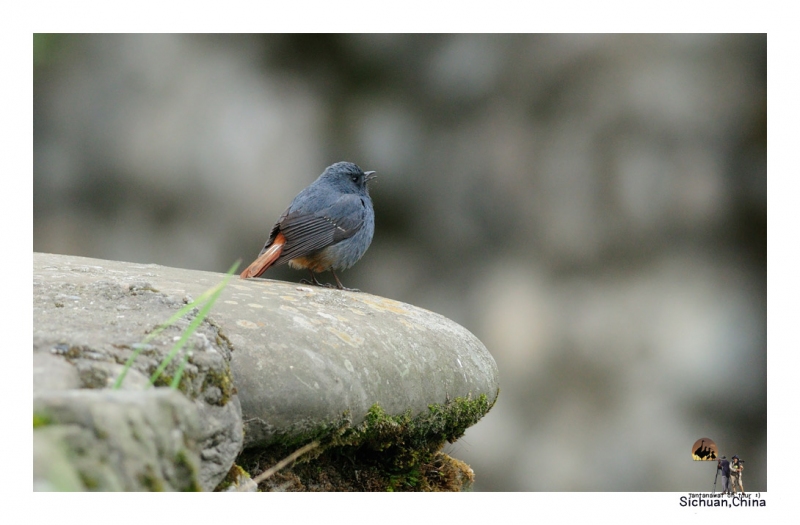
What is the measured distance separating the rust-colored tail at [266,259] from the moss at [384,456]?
4.04 feet

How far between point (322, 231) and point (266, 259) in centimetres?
34

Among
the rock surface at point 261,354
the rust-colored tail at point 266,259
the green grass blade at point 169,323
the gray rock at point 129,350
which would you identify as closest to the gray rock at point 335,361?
the rock surface at point 261,354

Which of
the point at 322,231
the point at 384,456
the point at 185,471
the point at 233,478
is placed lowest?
the point at 384,456

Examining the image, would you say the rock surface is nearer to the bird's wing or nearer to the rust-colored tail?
the rust-colored tail

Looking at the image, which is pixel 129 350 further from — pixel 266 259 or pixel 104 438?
pixel 266 259

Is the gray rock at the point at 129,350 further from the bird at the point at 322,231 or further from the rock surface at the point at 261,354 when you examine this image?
the bird at the point at 322,231

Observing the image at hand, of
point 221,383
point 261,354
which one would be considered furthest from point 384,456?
point 221,383

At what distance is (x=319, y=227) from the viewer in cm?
378

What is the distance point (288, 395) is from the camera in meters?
2.01

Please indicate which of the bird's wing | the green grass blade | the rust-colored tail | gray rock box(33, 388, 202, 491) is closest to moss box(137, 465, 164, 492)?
gray rock box(33, 388, 202, 491)

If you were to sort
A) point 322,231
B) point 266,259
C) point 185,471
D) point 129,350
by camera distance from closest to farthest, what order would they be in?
point 185,471 < point 129,350 < point 266,259 < point 322,231

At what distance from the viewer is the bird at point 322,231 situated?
12.1 feet

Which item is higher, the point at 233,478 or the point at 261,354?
the point at 261,354

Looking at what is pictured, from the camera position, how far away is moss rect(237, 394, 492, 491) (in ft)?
7.23
